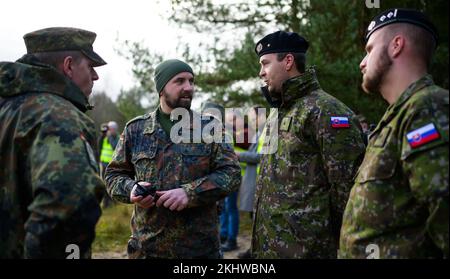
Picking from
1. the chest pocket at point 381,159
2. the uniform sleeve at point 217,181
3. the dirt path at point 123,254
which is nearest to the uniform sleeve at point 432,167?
the chest pocket at point 381,159

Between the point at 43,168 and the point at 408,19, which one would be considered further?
the point at 408,19

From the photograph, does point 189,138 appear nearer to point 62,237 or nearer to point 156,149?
point 156,149

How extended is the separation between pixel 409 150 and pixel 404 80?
0.43 m

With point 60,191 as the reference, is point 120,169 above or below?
below

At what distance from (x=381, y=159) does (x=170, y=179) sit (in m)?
1.64

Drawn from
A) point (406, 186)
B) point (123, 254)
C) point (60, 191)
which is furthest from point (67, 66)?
point (123, 254)

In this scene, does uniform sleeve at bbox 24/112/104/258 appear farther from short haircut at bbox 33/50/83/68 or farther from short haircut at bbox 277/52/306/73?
short haircut at bbox 277/52/306/73

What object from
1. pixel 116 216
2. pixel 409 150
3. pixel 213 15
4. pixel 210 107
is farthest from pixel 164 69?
pixel 116 216

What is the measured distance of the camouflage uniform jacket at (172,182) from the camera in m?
3.10

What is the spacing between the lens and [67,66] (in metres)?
2.30

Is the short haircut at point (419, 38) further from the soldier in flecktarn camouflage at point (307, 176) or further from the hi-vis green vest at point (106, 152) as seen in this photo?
the hi-vis green vest at point (106, 152)

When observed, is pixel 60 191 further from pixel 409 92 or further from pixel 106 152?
pixel 106 152

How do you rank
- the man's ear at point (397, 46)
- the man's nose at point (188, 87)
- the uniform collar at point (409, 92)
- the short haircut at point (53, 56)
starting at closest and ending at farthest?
1. the uniform collar at point (409, 92)
2. the man's ear at point (397, 46)
3. the short haircut at point (53, 56)
4. the man's nose at point (188, 87)

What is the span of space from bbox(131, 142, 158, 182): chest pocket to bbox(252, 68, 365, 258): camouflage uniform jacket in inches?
34.6
